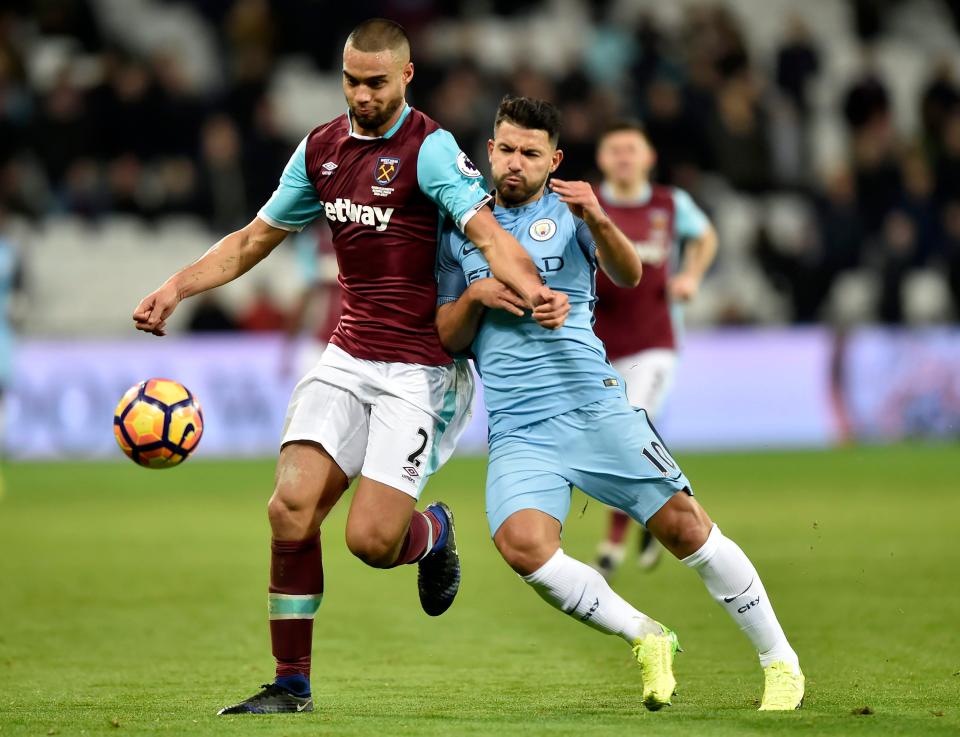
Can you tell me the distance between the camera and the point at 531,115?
564cm

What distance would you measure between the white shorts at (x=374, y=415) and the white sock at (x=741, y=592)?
1.15 metres

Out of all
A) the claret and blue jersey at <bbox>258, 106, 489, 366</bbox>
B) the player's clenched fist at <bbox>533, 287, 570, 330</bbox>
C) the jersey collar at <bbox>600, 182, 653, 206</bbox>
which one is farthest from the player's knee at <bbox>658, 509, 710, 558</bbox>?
the jersey collar at <bbox>600, 182, 653, 206</bbox>

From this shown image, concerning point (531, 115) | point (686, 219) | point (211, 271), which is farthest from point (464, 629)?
point (686, 219)

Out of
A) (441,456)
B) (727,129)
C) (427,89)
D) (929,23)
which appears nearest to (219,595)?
(441,456)

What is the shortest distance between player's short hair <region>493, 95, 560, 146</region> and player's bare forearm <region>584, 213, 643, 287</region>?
45 centimetres

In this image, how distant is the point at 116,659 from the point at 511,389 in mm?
2313

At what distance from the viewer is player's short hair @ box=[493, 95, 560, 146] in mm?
5637

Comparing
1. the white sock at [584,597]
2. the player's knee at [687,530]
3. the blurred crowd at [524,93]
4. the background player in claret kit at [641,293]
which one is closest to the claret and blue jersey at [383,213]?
the white sock at [584,597]

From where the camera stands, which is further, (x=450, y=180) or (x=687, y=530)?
(x=450, y=180)

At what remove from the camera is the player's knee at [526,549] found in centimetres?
540

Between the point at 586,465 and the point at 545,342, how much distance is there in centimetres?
48

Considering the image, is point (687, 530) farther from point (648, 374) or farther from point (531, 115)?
point (648, 374)

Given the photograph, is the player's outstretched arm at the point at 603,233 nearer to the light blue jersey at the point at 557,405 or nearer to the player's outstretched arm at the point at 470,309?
the light blue jersey at the point at 557,405

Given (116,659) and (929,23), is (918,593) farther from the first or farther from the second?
(929,23)
